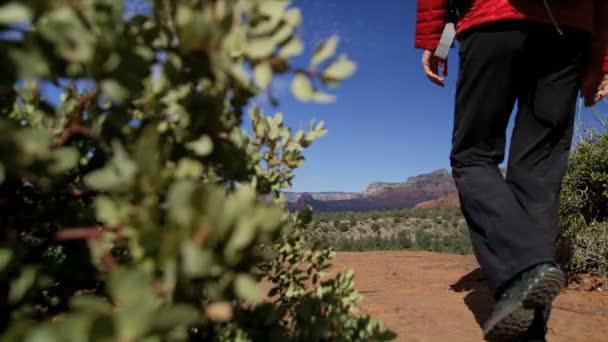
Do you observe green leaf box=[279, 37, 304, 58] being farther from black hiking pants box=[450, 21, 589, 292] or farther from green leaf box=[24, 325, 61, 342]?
black hiking pants box=[450, 21, 589, 292]

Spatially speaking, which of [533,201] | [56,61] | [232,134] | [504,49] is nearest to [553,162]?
[533,201]

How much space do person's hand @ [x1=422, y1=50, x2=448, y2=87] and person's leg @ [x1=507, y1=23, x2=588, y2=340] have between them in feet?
1.39

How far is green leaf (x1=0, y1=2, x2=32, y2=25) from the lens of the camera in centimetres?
56

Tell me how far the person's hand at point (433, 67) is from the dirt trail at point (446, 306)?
1341 millimetres

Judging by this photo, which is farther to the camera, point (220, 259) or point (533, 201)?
point (533, 201)

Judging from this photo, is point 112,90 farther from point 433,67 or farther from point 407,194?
point 407,194

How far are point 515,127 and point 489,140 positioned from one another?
221 mm

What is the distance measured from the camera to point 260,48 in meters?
0.66

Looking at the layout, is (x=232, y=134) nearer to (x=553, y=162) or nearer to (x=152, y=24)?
(x=152, y=24)

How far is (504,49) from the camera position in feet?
6.25

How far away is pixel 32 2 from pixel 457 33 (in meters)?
1.91

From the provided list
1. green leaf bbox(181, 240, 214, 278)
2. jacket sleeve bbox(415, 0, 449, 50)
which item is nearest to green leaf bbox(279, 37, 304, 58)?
green leaf bbox(181, 240, 214, 278)

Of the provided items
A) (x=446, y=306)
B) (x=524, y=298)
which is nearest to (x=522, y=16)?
(x=524, y=298)

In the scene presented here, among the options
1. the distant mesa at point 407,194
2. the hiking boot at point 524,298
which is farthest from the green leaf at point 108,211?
the distant mesa at point 407,194
